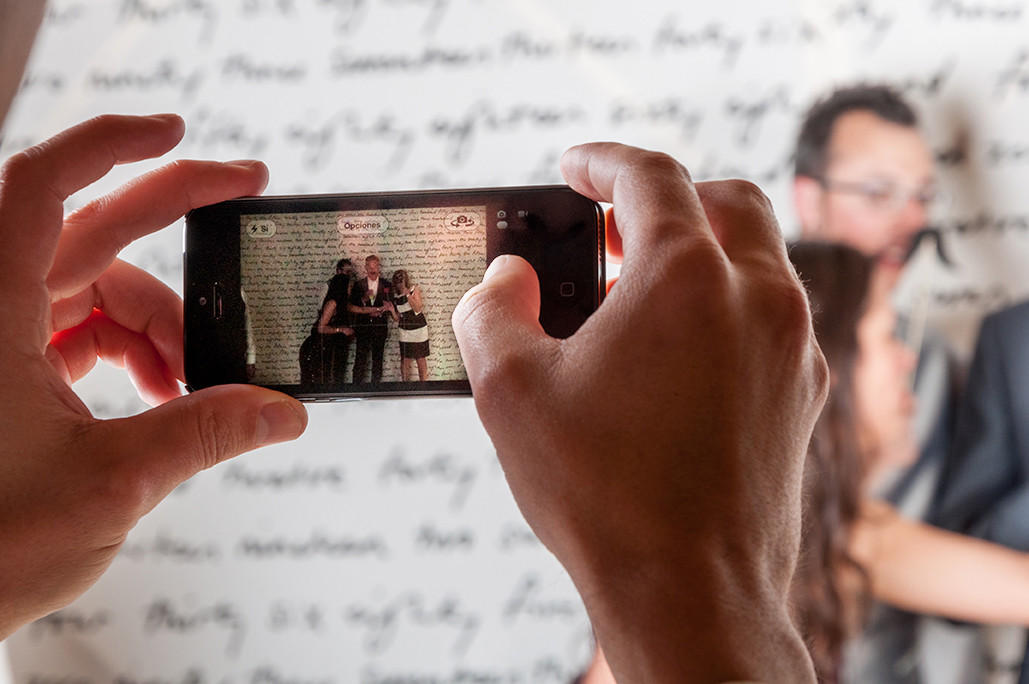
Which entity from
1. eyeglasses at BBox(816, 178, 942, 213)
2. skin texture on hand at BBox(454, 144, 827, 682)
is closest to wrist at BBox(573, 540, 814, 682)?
skin texture on hand at BBox(454, 144, 827, 682)

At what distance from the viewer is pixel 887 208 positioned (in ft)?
2.15

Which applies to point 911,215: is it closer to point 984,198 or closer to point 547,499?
point 984,198

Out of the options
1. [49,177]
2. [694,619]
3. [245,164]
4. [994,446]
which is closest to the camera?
[694,619]

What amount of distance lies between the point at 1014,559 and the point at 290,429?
2.14 ft

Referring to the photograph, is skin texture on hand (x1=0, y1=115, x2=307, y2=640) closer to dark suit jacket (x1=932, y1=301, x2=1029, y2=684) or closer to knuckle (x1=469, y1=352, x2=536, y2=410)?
knuckle (x1=469, y1=352, x2=536, y2=410)

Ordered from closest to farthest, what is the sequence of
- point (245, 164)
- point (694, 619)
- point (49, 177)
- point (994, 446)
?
point (694, 619)
point (49, 177)
point (245, 164)
point (994, 446)

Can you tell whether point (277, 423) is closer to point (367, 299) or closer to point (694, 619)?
point (367, 299)

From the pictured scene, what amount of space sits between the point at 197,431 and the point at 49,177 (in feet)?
0.55

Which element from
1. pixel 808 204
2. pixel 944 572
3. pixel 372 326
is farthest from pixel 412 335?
pixel 944 572

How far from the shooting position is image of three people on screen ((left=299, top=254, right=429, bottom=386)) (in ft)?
1.56

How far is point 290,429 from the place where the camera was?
1.46 ft

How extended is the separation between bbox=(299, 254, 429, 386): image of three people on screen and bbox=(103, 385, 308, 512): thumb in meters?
0.04

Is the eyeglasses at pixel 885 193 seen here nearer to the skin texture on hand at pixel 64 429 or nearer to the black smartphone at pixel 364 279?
the black smartphone at pixel 364 279

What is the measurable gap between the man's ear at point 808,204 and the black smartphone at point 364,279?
0.28 meters
